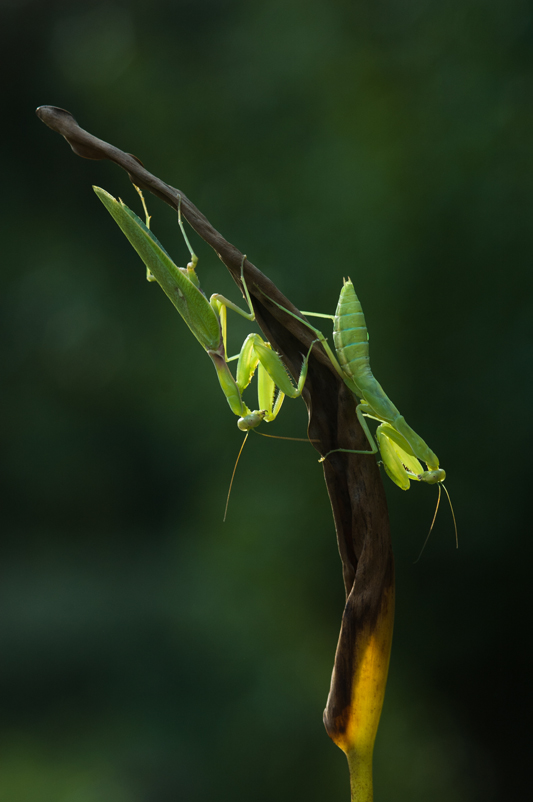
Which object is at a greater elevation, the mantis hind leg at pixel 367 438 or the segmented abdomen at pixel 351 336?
the segmented abdomen at pixel 351 336

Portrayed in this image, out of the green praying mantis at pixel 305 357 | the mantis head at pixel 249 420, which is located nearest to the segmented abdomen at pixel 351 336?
the green praying mantis at pixel 305 357

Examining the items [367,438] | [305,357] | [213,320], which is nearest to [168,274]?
[213,320]

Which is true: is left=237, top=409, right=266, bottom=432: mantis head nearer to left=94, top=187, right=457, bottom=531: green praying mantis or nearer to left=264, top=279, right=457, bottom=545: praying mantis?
left=94, top=187, right=457, bottom=531: green praying mantis

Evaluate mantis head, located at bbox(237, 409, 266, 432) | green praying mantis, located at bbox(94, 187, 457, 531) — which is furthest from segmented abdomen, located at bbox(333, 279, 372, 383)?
mantis head, located at bbox(237, 409, 266, 432)

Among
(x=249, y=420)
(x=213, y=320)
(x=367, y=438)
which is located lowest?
(x=367, y=438)

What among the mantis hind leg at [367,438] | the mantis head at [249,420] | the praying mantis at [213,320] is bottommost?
the mantis hind leg at [367,438]

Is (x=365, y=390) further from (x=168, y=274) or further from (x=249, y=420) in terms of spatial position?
(x=168, y=274)

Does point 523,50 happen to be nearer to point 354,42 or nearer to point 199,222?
point 354,42

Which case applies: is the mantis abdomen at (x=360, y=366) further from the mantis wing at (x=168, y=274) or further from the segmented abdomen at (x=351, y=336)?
the mantis wing at (x=168, y=274)
